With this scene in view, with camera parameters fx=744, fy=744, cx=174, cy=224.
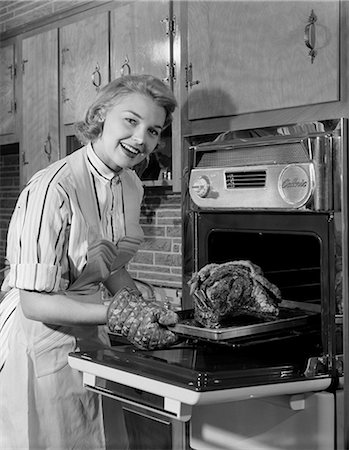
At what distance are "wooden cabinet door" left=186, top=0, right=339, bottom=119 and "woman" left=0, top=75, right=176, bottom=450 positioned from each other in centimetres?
14

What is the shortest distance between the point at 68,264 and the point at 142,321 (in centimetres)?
35

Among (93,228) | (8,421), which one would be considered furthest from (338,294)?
(8,421)

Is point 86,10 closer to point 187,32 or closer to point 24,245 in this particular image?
point 187,32

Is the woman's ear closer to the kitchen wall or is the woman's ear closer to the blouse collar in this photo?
the blouse collar

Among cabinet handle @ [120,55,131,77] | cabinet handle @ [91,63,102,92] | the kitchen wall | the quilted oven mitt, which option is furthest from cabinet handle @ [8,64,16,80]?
the quilted oven mitt

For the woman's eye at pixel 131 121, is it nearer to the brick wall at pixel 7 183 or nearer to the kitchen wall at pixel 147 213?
the kitchen wall at pixel 147 213

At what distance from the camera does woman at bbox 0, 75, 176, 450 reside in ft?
5.17

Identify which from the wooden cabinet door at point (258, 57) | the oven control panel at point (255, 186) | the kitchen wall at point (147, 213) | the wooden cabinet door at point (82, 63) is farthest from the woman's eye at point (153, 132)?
the kitchen wall at point (147, 213)

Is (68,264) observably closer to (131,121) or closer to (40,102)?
(131,121)

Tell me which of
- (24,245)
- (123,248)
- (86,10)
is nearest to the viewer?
(24,245)

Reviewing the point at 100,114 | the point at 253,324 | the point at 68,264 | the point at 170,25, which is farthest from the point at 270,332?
the point at 170,25

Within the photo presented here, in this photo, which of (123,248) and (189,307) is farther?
(123,248)

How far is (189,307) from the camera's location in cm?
159

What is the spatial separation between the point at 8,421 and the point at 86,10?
1118 millimetres
